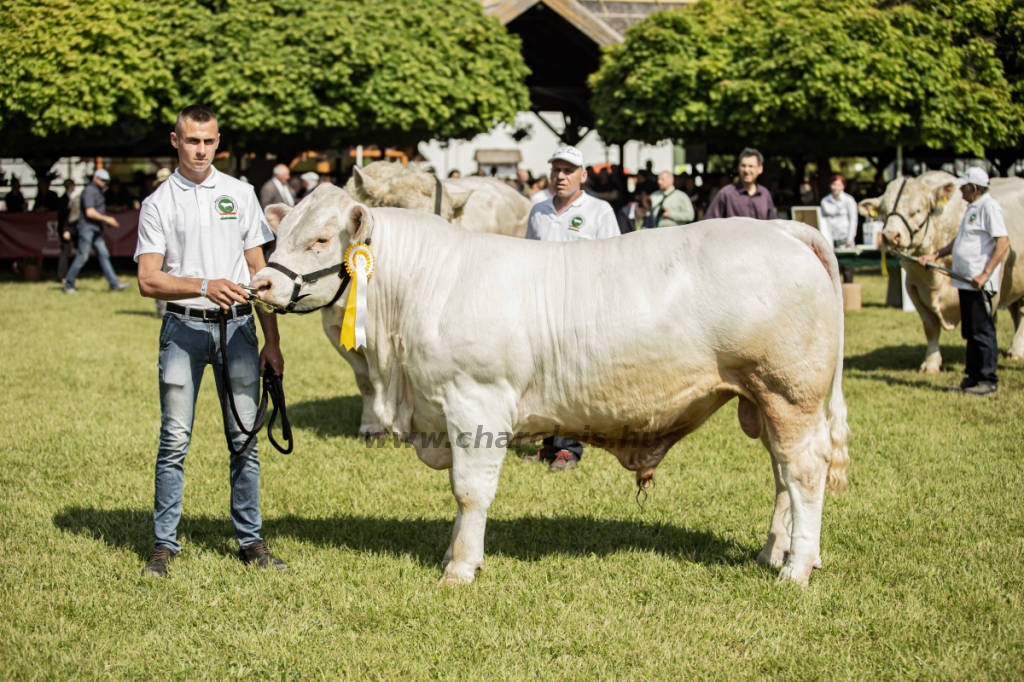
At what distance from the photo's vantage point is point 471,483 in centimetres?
464

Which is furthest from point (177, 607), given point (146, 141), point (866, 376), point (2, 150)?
point (146, 141)

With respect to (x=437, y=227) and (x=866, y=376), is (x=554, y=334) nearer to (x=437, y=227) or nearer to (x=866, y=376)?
(x=437, y=227)

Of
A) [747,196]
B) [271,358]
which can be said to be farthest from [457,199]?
[271,358]

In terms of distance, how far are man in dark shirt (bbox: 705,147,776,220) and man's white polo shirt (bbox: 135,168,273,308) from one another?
4887 mm

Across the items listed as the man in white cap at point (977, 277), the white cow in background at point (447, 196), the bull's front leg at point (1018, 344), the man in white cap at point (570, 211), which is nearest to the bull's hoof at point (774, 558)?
the man in white cap at point (570, 211)

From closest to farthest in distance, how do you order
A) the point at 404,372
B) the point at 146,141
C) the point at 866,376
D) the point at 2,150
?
the point at 404,372 → the point at 866,376 → the point at 2,150 → the point at 146,141

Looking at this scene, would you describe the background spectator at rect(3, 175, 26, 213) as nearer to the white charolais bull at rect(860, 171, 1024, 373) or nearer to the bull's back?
the white charolais bull at rect(860, 171, 1024, 373)

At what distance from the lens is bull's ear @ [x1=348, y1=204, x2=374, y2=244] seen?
4562 millimetres

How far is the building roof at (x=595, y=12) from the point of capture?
68.7ft

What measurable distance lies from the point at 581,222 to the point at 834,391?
2.38m

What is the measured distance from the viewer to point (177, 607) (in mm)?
4445

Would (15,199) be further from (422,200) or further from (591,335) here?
(591,335)

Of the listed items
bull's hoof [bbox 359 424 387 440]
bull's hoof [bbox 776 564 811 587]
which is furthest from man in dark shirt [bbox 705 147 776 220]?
bull's hoof [bbox 776 564 811 587]

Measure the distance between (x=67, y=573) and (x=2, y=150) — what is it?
18129 mm
